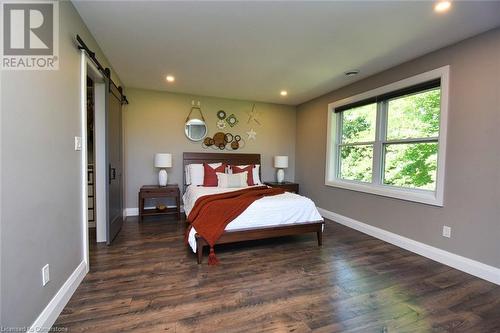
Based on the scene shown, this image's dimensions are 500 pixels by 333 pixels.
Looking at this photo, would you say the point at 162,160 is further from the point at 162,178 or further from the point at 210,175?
the point at 210,175

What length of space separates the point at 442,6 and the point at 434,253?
2615mm

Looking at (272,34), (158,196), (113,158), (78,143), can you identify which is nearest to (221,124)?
(158,196)

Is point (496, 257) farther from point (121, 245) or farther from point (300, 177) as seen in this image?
point (121, 245)

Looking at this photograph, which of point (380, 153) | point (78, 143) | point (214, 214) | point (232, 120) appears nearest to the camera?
point (78, 143)

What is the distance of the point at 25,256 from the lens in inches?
55.2

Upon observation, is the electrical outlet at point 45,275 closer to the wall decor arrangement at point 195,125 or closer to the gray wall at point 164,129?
the gray wall at point 164,129

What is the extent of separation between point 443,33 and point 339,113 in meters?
2.21

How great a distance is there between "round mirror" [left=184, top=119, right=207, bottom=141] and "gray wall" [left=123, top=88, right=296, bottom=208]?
105mm

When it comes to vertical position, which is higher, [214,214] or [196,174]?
[196,174]

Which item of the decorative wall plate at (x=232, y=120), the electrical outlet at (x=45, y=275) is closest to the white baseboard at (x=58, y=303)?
the electrical outlet at (x=45, y=275)

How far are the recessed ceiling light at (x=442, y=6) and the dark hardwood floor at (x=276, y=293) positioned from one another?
252 centimetres

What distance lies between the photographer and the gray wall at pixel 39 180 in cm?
127

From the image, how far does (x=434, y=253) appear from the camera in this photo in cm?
285

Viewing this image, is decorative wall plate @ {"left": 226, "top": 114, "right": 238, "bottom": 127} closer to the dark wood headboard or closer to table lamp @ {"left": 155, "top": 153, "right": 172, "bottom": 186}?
the dark wood headboard
